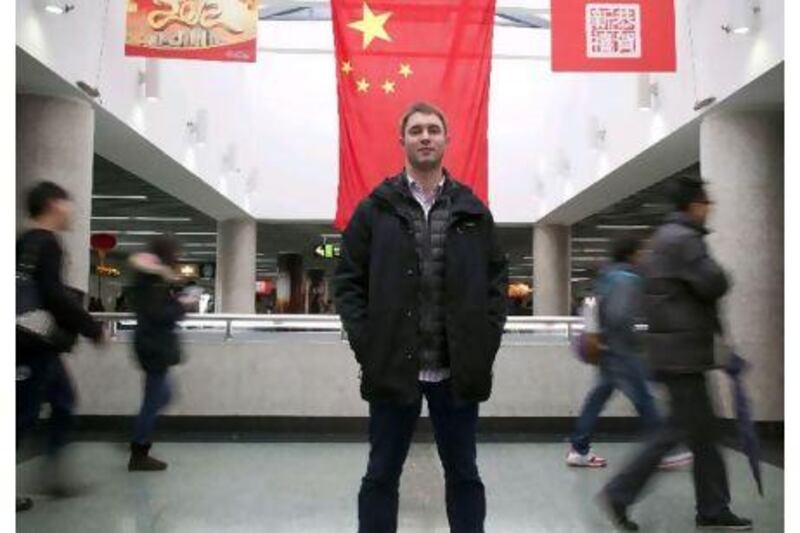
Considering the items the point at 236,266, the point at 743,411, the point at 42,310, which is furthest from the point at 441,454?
the point at 236,266

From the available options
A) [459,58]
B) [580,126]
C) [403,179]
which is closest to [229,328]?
[459,58]

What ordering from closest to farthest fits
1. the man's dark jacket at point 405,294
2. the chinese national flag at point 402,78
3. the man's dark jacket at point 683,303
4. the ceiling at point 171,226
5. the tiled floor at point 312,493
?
the man's dark jacket at point 405,294
the man's dark jacket at point 683,303
the tiled floor at point 312,493
the chinese national flag at point 402,78
the ceiling at point 171,226

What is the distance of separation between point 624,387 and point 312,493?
2.19m

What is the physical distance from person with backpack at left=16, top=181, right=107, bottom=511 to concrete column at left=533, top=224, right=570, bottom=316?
18.7 meters

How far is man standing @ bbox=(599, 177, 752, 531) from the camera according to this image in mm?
3910

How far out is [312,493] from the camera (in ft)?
17.0

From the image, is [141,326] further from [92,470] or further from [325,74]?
[325,74]

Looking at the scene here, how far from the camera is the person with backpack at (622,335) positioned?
536cm

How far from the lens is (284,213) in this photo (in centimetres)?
2184

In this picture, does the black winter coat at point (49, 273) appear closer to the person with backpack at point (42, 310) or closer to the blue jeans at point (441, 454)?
the person with backpack at point (42, 310)

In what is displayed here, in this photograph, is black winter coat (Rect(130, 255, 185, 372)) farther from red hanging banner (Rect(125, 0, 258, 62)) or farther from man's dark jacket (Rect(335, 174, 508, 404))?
man's dark jacket (Rect(335, 174, 508, 404))

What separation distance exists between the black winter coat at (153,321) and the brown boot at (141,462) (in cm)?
56

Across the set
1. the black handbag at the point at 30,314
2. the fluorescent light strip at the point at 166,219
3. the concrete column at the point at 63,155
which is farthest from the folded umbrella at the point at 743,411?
the fluorescent light strip at the point at 166,219
